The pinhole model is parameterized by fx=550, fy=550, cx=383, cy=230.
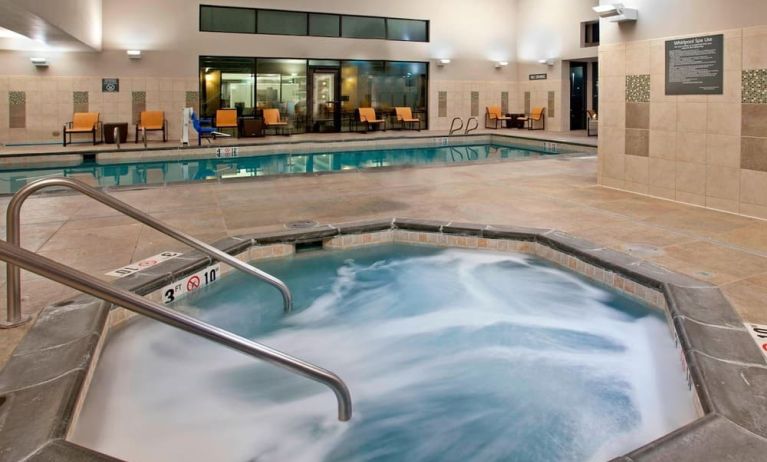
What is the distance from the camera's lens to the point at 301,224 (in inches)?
189

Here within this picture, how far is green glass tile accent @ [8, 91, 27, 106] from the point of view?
1251 cm

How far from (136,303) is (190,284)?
2032mm

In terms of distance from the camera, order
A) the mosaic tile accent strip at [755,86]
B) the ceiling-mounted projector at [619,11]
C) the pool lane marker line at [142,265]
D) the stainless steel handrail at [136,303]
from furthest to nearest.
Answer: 1. the ceiling-mounted projector at [619,11]
2. the mosaic tile accent strip at [755,86]
3. the pool lane marker line at [142,265]
4. the stainless steel handrail at [136,303]

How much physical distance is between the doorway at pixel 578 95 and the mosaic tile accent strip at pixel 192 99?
10633mm

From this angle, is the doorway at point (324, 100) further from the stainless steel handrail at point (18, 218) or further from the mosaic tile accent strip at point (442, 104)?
the stainless steel handrail at point (18, 218)

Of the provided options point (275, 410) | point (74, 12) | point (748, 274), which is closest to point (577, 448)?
point (275, 410)

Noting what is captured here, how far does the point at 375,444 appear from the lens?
2.30 m

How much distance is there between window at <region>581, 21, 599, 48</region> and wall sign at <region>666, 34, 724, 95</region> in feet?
33.2

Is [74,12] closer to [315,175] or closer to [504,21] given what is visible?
[315,175]

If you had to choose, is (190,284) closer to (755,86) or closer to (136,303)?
(136,303)

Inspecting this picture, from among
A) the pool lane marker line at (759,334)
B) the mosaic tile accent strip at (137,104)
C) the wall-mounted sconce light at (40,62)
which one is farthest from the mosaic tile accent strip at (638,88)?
the wall-mounted sconce light at (40,62)

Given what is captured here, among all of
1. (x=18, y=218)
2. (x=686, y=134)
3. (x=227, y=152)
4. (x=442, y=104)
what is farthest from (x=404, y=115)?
(x=18, y=218)

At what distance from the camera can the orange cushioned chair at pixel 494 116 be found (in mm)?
17219

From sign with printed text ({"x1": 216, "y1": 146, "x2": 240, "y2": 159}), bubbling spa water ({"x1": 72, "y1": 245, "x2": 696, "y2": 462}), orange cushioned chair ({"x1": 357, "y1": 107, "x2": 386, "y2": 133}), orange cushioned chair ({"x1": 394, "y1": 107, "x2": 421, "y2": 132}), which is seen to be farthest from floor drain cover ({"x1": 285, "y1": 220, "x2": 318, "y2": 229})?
orange cushioned chair ({"x1": 394, "y1": 107, "x2": 421, "y2": 132})
